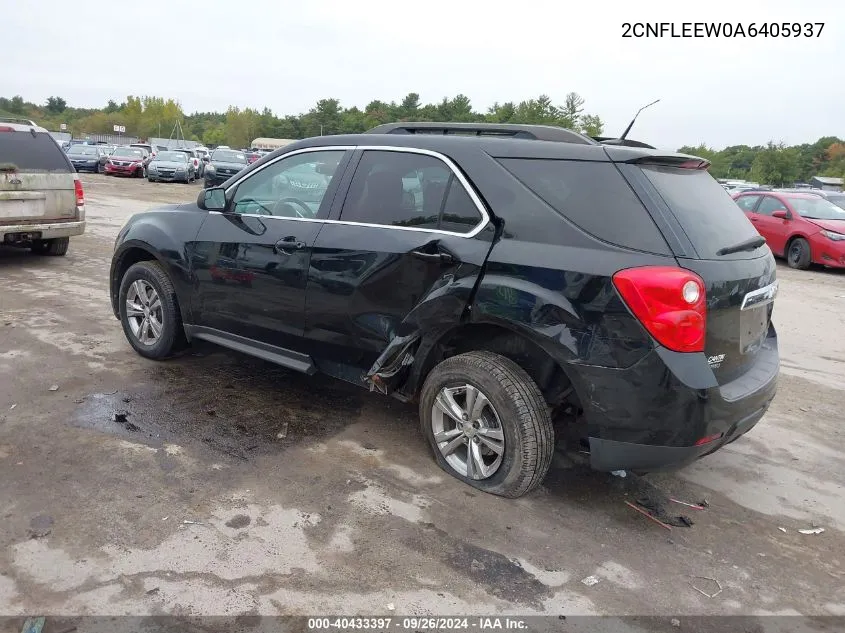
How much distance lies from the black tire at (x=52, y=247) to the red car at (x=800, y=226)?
11.3 m

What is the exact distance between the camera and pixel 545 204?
3.35m

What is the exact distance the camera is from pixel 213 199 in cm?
480

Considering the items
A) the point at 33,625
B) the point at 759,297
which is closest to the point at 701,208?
the point at 759,297

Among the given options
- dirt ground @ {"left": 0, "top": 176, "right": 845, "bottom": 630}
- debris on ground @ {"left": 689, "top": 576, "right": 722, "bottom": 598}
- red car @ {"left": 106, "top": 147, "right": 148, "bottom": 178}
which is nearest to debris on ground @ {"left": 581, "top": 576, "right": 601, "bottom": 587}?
dirt ground @ {"left": 0, "top": 176, "right": 845, "bottom": 630}

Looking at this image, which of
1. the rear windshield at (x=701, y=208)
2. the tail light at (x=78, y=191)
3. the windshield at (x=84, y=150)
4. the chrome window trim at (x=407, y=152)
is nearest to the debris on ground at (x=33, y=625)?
the chrome window trim at (x=407, y=152)

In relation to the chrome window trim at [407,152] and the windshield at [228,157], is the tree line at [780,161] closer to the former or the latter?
the windshield at [228,157]

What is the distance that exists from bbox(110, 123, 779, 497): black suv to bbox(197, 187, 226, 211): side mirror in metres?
0.26

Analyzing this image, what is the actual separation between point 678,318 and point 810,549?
4.46 ft

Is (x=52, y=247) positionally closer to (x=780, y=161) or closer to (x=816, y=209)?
(x=816, y=209)

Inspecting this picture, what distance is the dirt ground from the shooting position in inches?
109

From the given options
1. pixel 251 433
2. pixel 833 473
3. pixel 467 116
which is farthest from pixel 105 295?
pixel 467 116

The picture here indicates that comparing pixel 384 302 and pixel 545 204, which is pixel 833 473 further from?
pixel 384 302

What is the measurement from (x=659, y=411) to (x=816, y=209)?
42.8ft

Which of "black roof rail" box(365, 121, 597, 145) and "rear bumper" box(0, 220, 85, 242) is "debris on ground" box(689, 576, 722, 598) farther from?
"rear bumper" box(0, 220, 85, 242)
